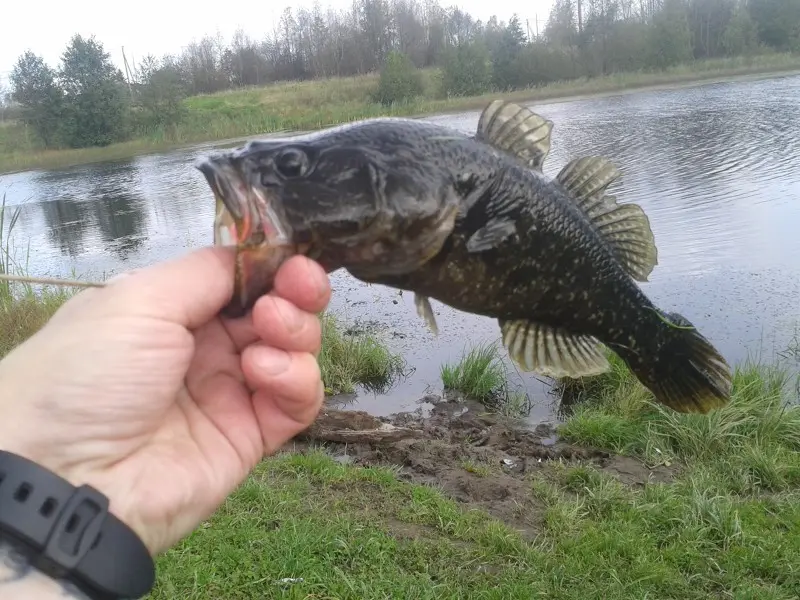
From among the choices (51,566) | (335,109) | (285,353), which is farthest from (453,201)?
(335,109)

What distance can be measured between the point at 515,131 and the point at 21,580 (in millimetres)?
1996

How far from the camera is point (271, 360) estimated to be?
2199 mm

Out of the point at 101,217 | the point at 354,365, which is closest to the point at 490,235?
the point at 354,365

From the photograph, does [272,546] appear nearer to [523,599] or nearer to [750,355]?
[523,599]

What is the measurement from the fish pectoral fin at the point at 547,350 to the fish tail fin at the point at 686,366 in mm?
167

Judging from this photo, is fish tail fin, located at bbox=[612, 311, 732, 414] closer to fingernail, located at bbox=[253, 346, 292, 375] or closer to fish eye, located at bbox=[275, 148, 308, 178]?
fingernail, located at bbox=[253, 346, 292, 375]

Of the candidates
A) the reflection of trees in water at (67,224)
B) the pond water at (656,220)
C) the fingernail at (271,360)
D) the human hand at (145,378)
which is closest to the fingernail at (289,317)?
the human hand at (145,378)

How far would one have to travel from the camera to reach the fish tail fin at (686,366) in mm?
2674

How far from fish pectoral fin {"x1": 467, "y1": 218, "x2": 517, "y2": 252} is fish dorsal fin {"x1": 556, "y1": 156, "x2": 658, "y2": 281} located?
1.17 feet

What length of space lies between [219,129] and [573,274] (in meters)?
34.4

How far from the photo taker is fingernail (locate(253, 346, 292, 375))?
2.19m

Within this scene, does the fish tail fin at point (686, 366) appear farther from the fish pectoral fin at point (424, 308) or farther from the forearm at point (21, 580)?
the forearm at point (21, 580)

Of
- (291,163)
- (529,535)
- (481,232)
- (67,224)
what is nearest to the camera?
(291,163)

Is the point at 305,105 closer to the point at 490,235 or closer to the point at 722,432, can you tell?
the point at 722,432
